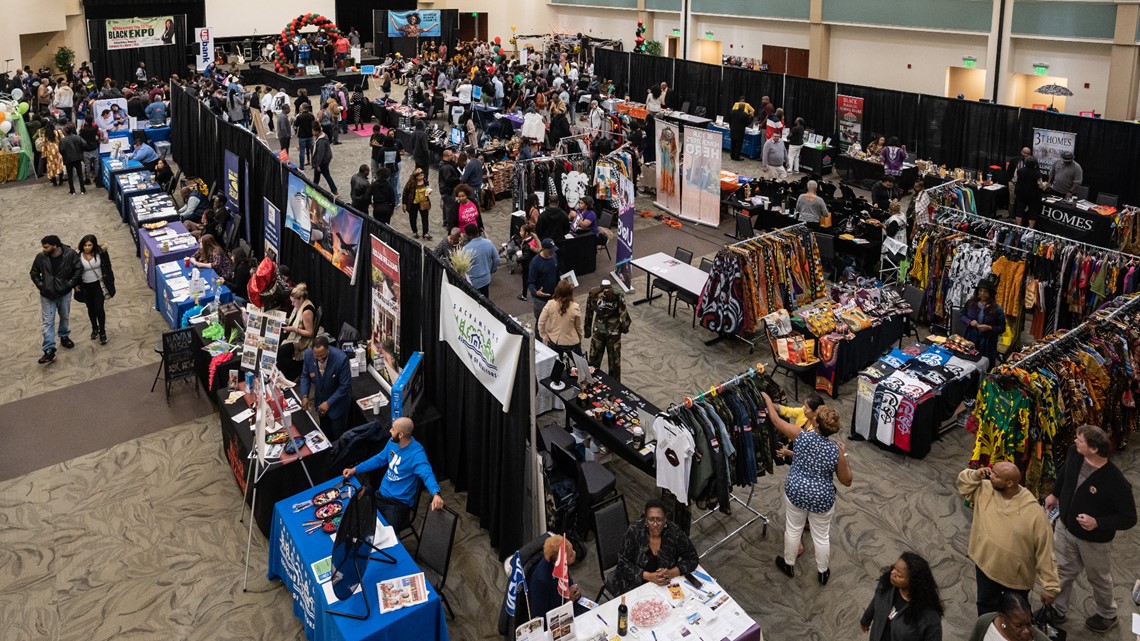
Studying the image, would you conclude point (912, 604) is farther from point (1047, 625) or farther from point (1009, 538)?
point (1047, 625)

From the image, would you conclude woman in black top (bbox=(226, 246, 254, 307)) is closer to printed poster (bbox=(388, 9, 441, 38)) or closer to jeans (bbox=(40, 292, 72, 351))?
jeans (bbox=(40, 292, 72, 351))

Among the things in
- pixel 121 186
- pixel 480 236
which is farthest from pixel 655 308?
pixel 121 186

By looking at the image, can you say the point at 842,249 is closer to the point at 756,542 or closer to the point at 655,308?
the point at 655,308

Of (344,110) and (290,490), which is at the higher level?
(344,110)

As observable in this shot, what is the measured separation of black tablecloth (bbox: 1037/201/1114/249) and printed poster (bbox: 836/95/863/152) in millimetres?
6360

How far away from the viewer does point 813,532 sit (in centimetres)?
→ 651

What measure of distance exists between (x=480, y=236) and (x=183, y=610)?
5.78 metres

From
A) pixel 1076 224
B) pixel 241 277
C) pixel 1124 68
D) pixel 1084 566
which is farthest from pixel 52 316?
pixel 1124 68

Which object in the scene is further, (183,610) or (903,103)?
(903,103)

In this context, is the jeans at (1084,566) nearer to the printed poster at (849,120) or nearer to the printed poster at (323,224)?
the printed poster at (323,224)

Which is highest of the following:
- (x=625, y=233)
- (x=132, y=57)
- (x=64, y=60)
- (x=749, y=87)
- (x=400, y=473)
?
(x=132, y=57)

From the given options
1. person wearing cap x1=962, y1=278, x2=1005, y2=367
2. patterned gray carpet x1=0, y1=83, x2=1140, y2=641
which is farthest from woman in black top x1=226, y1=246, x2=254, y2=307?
person wearing cap x1=962, y1=278, x2=1005, y2=367

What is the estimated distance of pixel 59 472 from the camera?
27.1ft

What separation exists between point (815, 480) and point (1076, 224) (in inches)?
381
